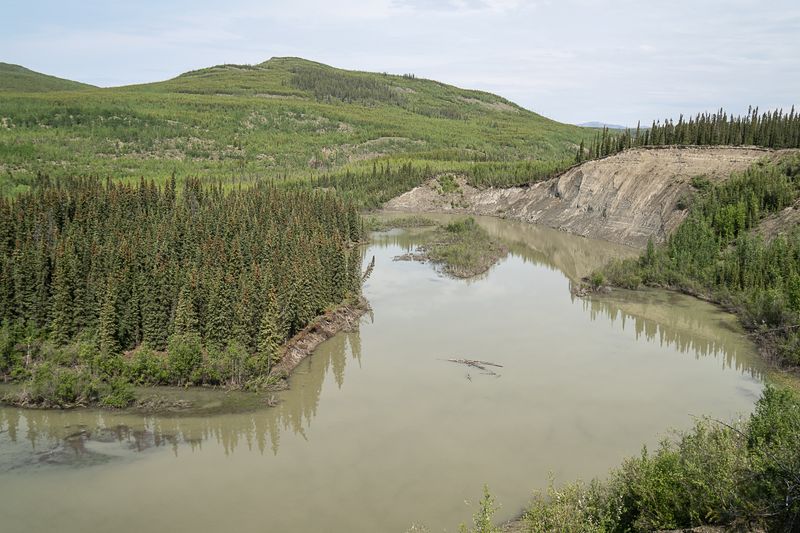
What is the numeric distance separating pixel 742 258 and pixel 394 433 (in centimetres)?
3637

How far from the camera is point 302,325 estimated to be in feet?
134

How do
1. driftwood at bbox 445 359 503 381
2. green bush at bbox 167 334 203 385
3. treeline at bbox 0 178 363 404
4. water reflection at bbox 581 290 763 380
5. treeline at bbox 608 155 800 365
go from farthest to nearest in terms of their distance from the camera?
1. treeline at bbox 608 155 800 365
2. water reflection at bbox 581 290 763 380
3. driftwood at bbox 445 359 503 381
4. treeline at bbox 0 178 363 404
5. green bush at bbox 167 334 203 385

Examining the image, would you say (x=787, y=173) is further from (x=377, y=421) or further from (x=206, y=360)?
(x=206, y=360)

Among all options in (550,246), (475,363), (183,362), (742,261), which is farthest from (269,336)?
(550,246)

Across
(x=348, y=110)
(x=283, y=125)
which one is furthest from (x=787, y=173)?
(x=348, y=110)

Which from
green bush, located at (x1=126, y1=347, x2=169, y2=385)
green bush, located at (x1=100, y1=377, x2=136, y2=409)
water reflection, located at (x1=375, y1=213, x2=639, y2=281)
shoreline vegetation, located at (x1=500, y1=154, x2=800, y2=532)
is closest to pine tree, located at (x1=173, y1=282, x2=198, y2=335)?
green bush, located at (x1=126, y1=347, x2=169, y2=385)

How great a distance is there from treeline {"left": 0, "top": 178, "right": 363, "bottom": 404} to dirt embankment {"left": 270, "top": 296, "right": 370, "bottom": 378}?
Result: 70cm

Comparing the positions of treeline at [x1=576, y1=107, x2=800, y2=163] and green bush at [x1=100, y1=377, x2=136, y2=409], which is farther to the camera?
treeline at [x1=576, y1=107, x2=800, y2=163]

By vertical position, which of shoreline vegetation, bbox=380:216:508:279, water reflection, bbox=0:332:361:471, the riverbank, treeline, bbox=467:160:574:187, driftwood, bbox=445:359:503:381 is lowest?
water reflection, bbox=0:332:361:471

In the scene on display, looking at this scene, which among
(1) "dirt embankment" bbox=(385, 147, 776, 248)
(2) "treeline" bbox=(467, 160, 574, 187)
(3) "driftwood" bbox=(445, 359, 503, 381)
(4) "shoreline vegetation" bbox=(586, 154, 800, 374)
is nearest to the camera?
(3) "driftwood" bbox=(445, 359, 503, 381)

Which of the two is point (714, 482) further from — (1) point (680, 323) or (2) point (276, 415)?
(1) point (680, 323)

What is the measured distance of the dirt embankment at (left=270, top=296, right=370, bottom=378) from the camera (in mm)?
36625

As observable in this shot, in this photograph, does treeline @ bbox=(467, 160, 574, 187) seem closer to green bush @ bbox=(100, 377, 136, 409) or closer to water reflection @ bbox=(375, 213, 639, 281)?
water reflection @ bbox=(375, 213, 639, 281)

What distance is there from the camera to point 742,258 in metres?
51.1
